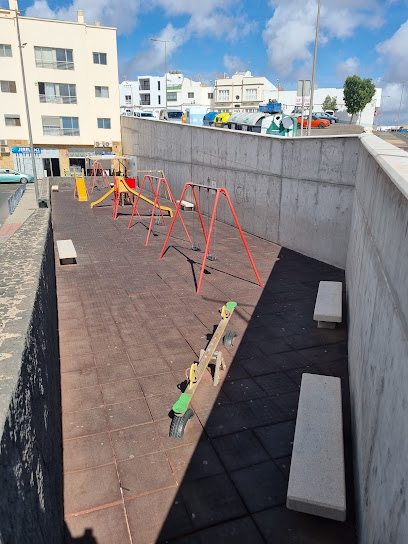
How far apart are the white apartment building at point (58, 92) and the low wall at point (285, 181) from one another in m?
19.1

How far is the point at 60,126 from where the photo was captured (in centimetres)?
3772

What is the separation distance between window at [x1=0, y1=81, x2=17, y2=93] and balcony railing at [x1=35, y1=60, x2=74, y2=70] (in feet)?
8.81

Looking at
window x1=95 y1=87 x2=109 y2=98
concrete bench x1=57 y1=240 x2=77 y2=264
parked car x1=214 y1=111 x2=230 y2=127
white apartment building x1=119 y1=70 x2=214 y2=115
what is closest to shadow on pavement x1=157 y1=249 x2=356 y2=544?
concrete bench x1=57 y1=240 x2=77 y2=264

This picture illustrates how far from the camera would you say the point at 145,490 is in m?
4.83

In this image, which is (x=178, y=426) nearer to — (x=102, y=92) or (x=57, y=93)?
(x=57, y=93)

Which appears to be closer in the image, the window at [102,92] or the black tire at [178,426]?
the black tire at [178,426]

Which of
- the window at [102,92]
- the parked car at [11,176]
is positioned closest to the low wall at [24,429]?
the parked car at [11,176]

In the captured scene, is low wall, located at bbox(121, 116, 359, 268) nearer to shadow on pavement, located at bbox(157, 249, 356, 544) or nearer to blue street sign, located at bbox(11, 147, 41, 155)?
shadow on pavement, located at bbox(157, 249, 356, 544)

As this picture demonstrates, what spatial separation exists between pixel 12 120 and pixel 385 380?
4051 cm

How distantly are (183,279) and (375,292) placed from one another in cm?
785

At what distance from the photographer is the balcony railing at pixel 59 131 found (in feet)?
123

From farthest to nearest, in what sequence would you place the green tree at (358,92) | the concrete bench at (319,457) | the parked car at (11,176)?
the green tree at (358,92), the parked car at (11,176), the concrete bench at (319,457)

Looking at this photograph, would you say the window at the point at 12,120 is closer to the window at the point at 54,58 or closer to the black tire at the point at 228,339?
the window at the point at 54,58

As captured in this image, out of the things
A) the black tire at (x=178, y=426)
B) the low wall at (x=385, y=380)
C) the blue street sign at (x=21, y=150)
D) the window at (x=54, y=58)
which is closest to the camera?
the low wall at (x=385, y=380)
